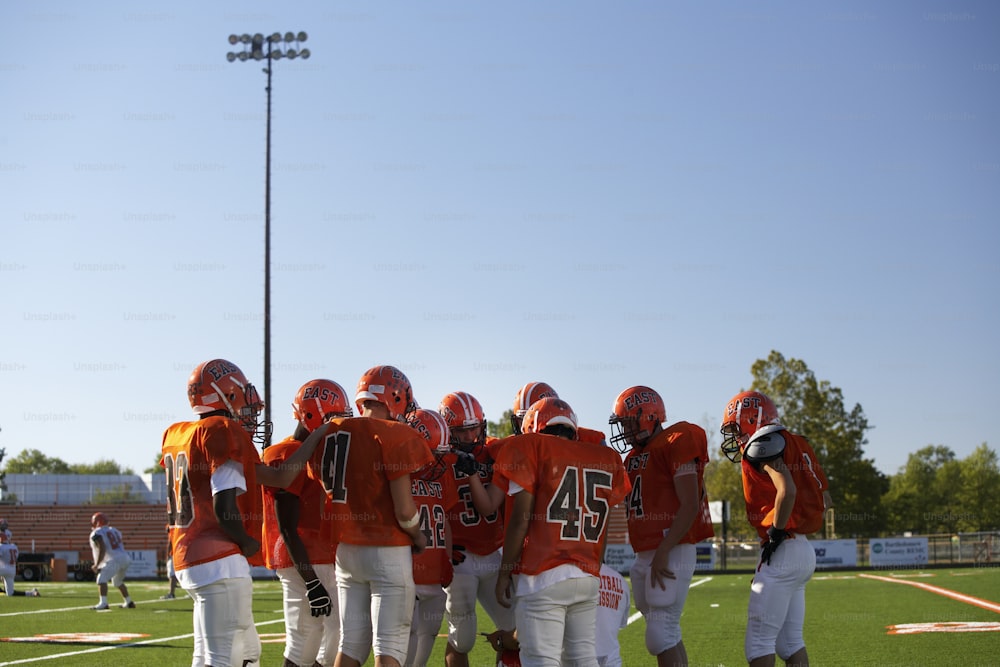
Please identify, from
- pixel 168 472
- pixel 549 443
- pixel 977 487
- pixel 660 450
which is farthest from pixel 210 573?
pixel 977 487

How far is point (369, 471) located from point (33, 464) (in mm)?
124511

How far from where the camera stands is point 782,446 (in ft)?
21.4

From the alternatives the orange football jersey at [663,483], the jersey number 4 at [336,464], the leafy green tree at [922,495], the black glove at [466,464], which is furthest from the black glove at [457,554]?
the leafy green tree at [922,495]

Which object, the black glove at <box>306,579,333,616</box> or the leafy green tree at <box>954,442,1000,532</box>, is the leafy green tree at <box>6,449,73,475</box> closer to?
the leafy green tree at <box>954,442,1000,532</box>

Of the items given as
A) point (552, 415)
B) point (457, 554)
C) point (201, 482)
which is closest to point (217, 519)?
point (201, 482)

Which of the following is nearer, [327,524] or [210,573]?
[210,573]

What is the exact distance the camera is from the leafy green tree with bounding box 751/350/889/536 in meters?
45.8

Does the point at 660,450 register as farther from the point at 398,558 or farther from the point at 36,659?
the point at 36,659

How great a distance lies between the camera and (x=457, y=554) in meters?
7.14

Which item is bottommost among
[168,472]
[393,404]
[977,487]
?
[977,487]

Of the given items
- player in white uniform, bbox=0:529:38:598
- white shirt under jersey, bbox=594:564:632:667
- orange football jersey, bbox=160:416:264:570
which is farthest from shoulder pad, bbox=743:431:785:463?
player in white uniform, bbox=0:529:38:598

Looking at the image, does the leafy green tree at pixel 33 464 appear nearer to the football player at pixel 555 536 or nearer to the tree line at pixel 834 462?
the tree line at pixel 834 462

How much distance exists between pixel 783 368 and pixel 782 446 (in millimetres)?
42266

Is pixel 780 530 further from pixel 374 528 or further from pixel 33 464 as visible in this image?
pixel 33 464
